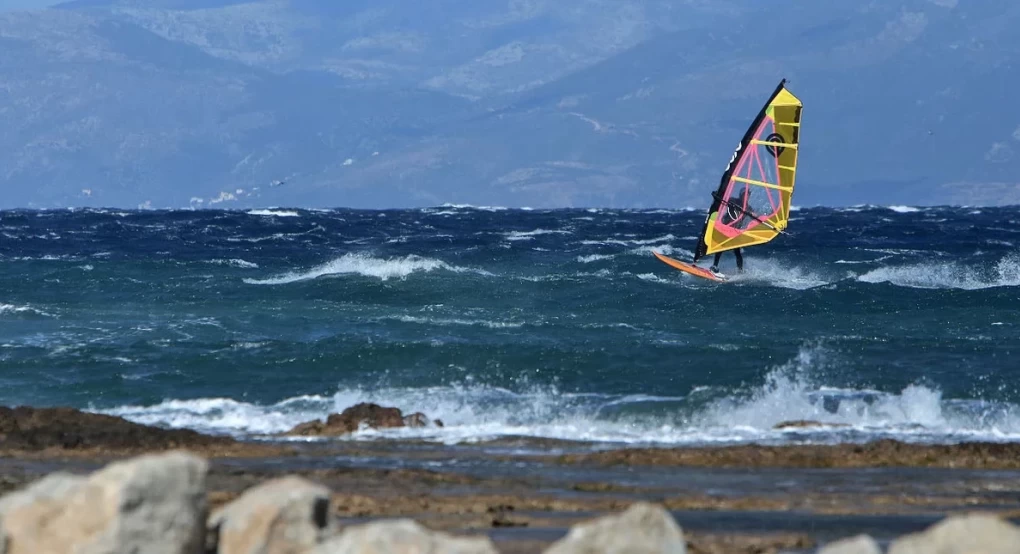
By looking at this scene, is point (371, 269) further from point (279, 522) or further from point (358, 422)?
point (279, 522)

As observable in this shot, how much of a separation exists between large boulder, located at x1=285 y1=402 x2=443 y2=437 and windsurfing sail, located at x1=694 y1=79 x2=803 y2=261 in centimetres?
1916

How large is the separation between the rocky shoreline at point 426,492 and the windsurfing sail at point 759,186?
20328 millimetres

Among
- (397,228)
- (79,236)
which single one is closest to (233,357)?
(79,236)

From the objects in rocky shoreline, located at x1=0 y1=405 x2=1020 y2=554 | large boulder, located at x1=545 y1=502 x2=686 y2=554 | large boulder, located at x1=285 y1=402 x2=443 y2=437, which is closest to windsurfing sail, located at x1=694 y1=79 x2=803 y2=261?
large boulder, located at x1=285 y1=402 x2=443 y2=437

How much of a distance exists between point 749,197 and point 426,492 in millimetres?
26932

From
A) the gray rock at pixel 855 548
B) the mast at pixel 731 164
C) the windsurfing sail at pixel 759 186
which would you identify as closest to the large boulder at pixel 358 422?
the gray rock at pixel 855 548

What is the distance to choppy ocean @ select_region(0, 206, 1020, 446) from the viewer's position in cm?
1916

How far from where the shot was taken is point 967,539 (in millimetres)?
6707

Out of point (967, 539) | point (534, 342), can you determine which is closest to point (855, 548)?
point (967, 539)

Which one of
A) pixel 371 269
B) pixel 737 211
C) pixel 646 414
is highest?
pixel 737 211

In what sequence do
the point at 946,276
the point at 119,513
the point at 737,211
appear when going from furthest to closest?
1. the point at 946,276
2. the point at 737,211
3. the point at 119,513

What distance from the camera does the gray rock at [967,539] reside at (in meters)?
6.68

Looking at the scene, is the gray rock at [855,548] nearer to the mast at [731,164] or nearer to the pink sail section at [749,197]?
the mast at [731,164]

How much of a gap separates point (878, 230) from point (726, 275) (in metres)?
27.7
